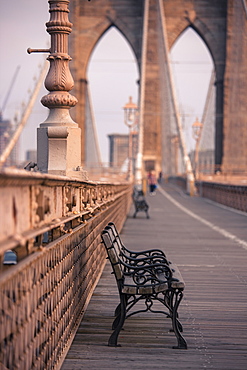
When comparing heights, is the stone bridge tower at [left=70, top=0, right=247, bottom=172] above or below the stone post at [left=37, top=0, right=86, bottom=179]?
above

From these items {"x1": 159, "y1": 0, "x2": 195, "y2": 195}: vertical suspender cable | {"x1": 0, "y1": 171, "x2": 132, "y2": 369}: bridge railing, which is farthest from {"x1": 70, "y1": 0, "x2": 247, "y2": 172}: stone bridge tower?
{"x1": 0, "y1": 171, "x2": 132, "y2": 369}: bridge railing

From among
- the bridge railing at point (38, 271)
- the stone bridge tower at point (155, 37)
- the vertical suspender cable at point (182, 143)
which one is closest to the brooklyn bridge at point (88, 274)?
the bridge railing at point (38, 271)

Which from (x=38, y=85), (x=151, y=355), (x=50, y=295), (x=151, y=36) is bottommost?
(x=151, y=355)

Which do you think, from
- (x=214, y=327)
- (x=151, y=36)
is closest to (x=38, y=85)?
(x=151, y=36)

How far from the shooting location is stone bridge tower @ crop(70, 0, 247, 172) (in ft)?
255

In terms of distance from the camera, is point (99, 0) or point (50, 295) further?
point (99, 0)

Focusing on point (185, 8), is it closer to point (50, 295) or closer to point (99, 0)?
point (99, 0)

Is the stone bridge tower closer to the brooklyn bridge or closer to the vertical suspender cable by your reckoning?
the vertical suspender cable

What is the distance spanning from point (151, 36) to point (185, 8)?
15.2 ft

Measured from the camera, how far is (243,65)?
69.8m

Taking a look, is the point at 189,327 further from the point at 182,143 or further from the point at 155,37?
the point at 155,37

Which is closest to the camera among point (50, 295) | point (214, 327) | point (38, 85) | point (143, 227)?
point (50, 295)

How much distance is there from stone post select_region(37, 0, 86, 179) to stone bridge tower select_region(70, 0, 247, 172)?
6854cm

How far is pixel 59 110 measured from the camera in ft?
26.0
